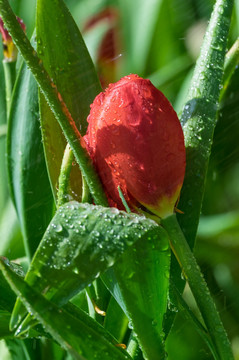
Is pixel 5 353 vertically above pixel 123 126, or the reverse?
pixel 123 126

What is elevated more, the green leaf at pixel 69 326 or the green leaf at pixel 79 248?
the green leaf at pixel 79 248

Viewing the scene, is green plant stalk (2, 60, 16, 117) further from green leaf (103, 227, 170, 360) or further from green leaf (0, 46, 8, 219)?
green leaf (103, 227, 170, 360)

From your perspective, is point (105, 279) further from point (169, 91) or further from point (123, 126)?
point (169, 91)

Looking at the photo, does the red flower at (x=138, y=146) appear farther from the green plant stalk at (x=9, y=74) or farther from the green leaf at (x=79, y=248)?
the green plant stalk at (x=9, y=74)

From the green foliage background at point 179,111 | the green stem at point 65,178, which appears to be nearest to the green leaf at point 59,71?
the green stem at point 65,178

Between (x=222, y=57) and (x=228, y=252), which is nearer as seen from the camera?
(x=222, y=57)

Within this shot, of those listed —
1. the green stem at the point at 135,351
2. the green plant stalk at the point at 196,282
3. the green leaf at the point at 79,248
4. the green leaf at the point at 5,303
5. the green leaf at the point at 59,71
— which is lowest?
the green stem at the point at 135,351

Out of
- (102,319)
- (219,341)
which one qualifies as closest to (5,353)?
(102,319)
